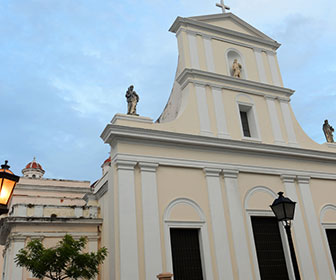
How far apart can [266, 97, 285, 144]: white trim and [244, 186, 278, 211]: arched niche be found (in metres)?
2.46

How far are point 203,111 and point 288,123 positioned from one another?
4492 mm

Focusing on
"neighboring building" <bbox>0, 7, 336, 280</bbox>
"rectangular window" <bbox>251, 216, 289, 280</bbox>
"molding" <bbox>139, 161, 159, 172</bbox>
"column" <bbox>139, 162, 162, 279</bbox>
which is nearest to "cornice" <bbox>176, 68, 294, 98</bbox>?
"neighboring building" <bbox>0, 7, 336, 280</bbox>

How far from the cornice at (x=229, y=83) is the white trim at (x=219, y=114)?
361 millimetres

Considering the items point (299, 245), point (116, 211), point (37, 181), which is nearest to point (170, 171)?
point (116, 211)

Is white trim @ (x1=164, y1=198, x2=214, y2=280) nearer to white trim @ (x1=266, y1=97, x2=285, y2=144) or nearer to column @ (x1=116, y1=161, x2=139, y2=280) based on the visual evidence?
column @ (x1=116, y1=161, x2=139, y2=280)

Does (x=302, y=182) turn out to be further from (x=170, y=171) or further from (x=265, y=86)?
(x=170, y=171)

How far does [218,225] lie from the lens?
43.5 feet

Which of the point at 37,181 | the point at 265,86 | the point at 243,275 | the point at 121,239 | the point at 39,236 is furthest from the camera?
the point at 37,181

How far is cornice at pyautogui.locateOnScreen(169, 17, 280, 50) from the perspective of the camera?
16.5 metres

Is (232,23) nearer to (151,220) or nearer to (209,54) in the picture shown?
(209,54)

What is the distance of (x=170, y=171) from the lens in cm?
1348

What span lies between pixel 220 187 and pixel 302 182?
4.19 m

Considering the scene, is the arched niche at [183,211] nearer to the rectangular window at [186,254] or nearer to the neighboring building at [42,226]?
the rectangular window at [186,254]

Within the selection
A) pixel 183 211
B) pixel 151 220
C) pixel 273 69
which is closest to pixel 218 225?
pixel 183 211
